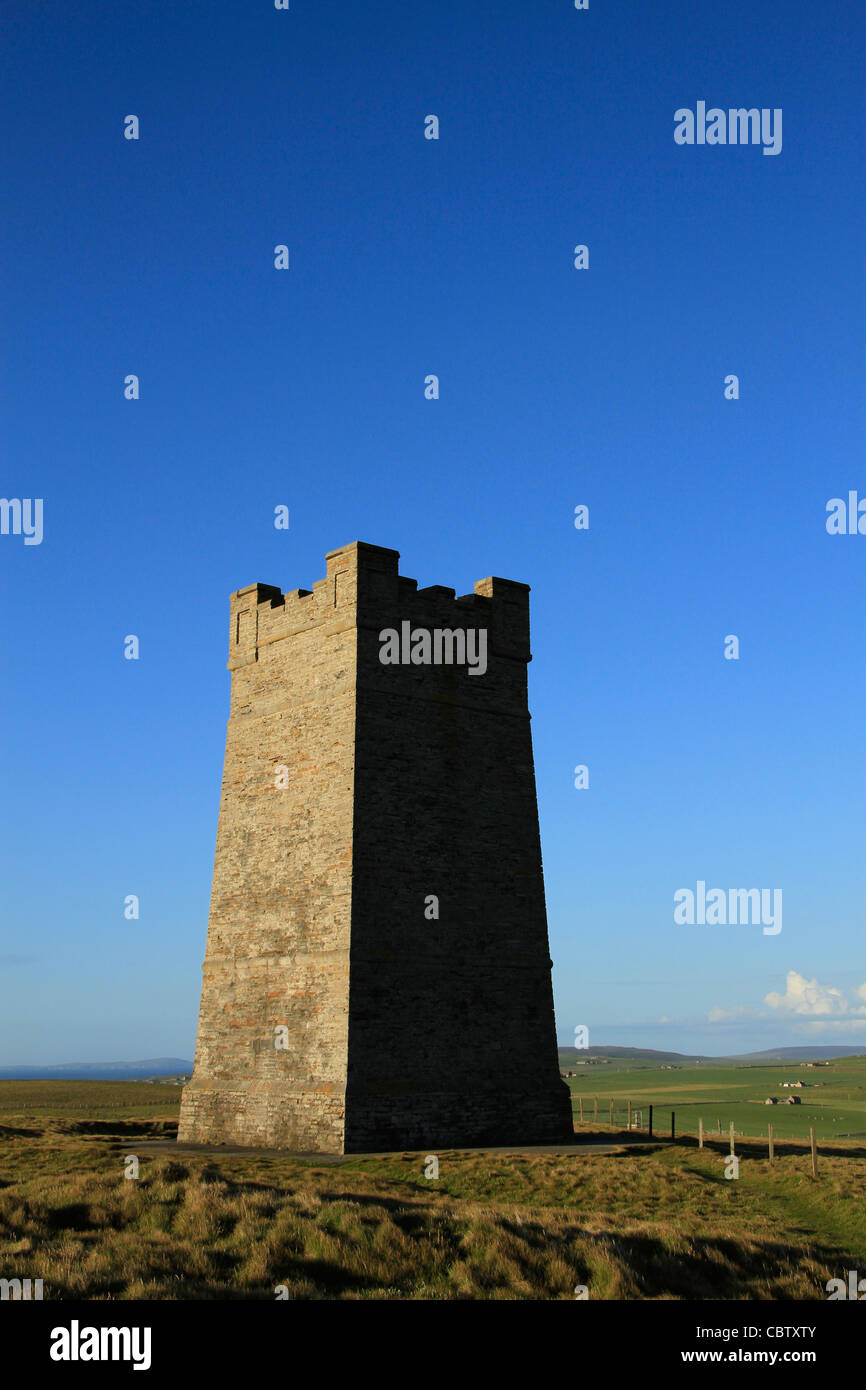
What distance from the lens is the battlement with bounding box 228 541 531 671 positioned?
92.9 feet

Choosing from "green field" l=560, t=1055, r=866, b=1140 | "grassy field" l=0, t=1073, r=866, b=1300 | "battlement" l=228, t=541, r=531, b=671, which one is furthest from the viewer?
"green field" l=560, t=1055, r=866, b=1140

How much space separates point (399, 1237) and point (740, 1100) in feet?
293

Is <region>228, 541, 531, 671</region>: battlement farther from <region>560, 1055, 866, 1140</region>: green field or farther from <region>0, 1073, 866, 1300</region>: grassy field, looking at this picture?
<region>560, 1055, 866, 1140</region>: green field

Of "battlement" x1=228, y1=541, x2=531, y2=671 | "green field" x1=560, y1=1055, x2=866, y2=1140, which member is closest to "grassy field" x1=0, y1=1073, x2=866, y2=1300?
"battlement" x1=228, y1=541, x2=531, y2=671

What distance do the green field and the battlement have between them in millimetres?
16671

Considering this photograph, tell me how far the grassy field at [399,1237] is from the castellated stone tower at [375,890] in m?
3.62

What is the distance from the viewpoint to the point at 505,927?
2908cm

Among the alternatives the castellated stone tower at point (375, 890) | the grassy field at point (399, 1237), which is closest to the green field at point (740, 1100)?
the castellated stone tower at point (375, 890)

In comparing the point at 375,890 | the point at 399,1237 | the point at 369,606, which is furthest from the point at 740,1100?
the point at 399,1237

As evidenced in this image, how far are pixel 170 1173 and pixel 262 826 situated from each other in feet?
41.8

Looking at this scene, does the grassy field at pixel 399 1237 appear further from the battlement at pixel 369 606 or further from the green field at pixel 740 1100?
the green field at pixel 740 1100

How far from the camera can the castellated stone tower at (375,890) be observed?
26188mm

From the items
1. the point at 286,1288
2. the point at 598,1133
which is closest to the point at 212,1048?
the point at 598,1133
